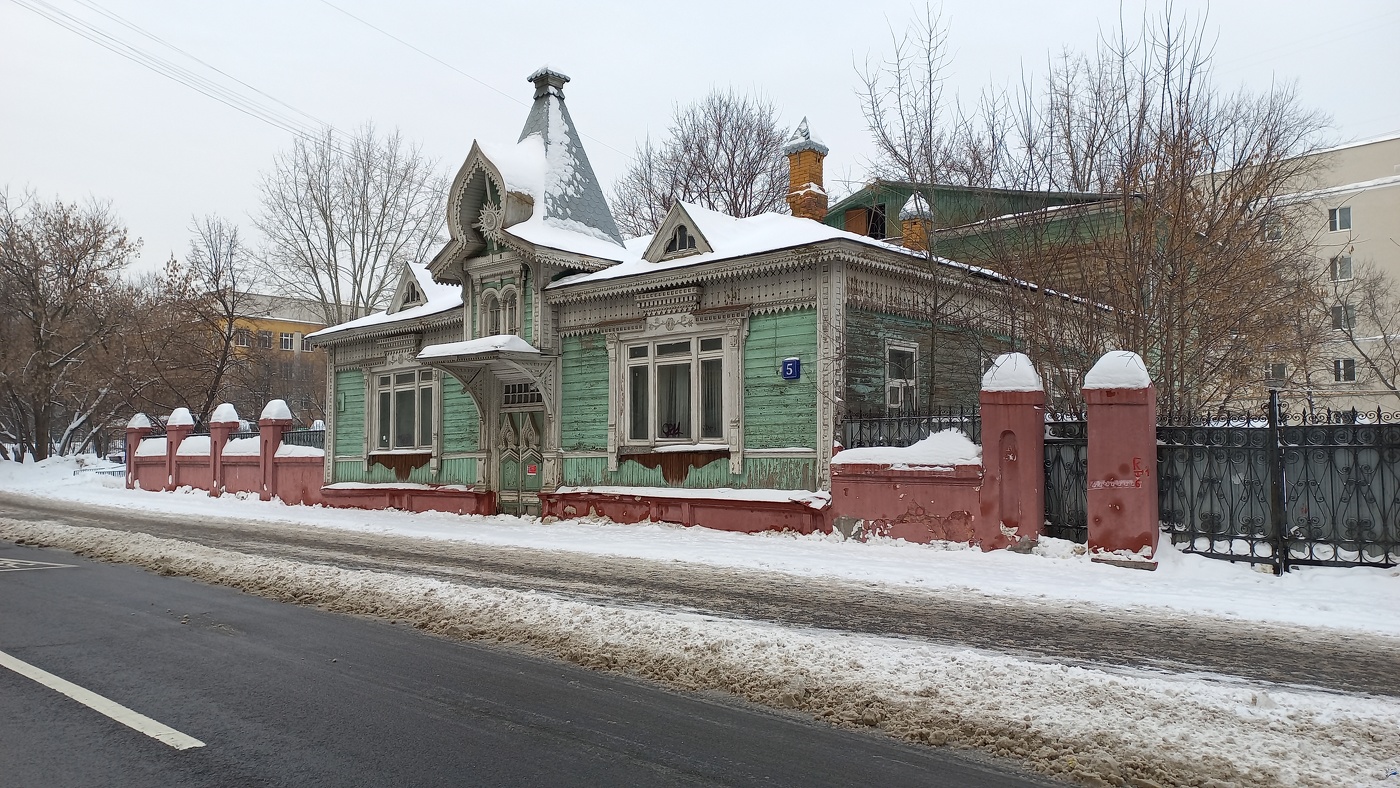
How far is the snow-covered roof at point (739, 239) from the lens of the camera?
50.3 ft

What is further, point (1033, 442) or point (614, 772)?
point (1033, 442)

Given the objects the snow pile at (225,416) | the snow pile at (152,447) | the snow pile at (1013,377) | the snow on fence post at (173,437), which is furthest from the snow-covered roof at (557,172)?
the snow pile at (152,447)

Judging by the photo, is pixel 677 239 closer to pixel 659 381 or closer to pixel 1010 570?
pixel 659 381

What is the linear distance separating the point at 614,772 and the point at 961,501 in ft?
30.3

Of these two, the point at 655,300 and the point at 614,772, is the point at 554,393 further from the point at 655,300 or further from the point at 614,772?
the point at 614,772

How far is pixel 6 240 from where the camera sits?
3888 cm

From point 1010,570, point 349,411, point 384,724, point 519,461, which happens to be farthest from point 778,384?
point 349,411

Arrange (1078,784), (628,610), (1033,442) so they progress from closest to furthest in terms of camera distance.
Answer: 1. (1078,784)
2. (628,610)
3. (1033,442)

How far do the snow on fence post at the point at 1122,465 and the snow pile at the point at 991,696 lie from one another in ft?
17.0

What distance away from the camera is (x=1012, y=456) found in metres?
12.3

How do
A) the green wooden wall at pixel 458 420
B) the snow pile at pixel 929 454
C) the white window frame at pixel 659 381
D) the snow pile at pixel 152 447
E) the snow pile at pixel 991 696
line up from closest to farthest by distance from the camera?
the snow pile at pixel 991 696
the snow pile at pixel 929 454
the white window frame at pixel 659 381
the green wooden wall at pixel 458 420
the snow pile at pixel 152 447

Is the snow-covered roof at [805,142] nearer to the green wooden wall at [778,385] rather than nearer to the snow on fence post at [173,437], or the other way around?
the green wooden wall at [778,385]

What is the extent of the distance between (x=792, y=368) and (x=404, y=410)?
11.8 metres

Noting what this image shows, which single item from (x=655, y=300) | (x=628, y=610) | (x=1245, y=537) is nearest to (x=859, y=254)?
(x=655, y=300)
